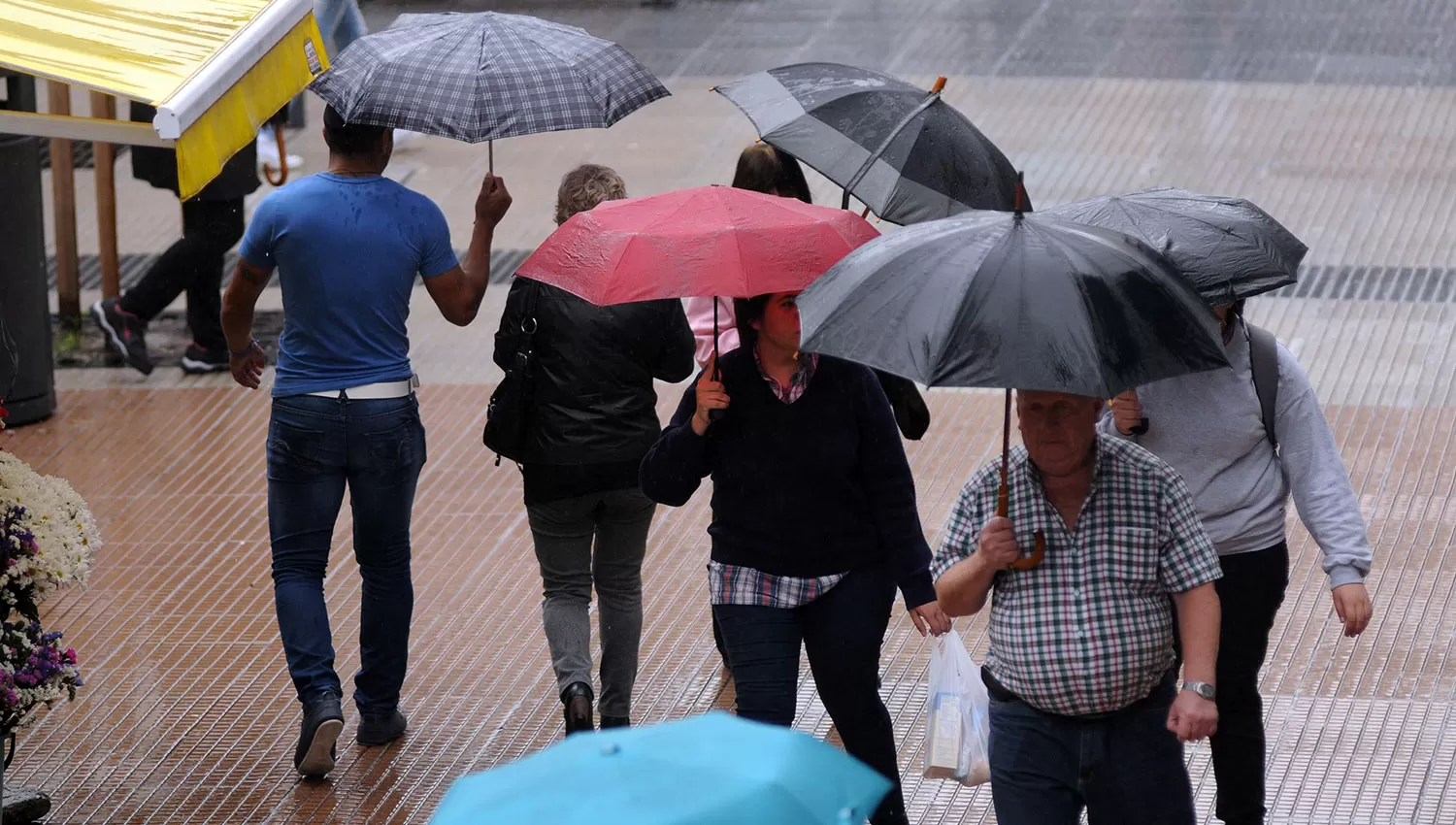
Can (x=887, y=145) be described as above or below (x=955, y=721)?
above

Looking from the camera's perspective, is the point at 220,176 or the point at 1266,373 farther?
the point at 220,176

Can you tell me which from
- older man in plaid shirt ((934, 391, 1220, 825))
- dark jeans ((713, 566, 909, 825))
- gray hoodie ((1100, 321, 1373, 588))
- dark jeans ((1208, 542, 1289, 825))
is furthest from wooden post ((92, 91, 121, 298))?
older man in plaid shirt ((934, 391, 1220, 825))

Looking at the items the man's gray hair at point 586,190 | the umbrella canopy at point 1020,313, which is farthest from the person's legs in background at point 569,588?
the umbrella canopy at point 1020,313

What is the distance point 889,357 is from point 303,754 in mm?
2626

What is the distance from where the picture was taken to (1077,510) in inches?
148

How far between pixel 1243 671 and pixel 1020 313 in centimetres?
150

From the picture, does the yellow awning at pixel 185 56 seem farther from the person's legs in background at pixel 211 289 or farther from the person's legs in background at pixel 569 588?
the person's legs in background at pixel 211 289

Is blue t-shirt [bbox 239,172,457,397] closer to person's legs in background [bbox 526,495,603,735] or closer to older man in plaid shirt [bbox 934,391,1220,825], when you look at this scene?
person's legs in background [bbox 526,495,603,735]

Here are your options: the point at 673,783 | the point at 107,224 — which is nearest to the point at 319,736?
the point at 673,783

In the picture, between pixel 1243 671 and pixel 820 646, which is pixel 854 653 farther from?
pixel 1243 671

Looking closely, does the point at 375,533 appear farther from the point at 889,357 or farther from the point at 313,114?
the point at 313,114

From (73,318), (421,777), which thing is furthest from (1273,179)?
(421,777)

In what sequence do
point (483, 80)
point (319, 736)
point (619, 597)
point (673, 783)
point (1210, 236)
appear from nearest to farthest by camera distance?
point (673, 783) < point (1210, 236) < point (483, 80) < point (319, 736) < point (619, 597)

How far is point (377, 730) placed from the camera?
5758mm
